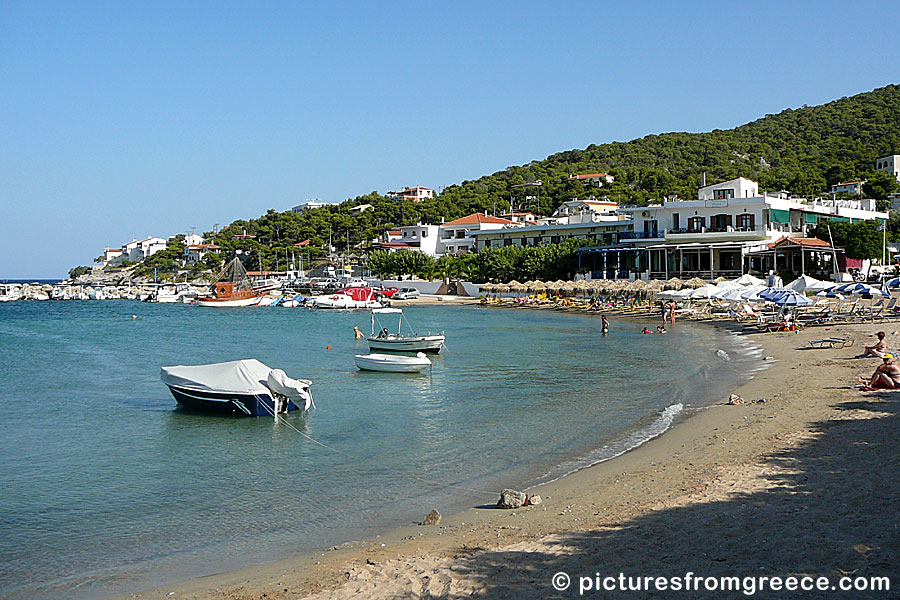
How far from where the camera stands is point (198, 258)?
137m

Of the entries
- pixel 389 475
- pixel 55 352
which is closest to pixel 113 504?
pixel 389 475

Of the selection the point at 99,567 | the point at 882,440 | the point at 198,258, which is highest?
the point at 198,258

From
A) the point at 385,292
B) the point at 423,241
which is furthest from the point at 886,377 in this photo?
the point at 423,241

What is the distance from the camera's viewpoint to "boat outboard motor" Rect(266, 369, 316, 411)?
17.8 metres

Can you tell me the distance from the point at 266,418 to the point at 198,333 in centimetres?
3201

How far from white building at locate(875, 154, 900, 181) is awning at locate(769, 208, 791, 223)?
4599cm

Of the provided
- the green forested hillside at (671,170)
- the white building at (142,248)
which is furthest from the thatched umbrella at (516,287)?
the white building at (142,248)

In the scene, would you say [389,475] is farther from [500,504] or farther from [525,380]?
[525,380]

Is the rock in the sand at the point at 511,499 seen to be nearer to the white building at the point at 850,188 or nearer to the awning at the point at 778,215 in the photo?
the awning at the point at 778,215

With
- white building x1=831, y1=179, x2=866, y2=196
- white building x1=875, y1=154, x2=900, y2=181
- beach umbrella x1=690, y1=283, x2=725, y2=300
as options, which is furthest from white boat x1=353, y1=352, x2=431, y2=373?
white building x1=875, y1=154, x2=900, y2=181

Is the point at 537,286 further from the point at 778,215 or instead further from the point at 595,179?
the point at 595,179

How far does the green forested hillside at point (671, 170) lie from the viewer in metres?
102

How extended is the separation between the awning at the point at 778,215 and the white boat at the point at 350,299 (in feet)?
114

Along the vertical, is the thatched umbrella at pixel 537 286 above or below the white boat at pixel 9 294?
below
